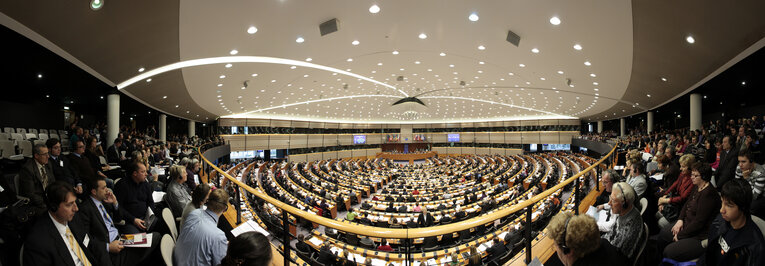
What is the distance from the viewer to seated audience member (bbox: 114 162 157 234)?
10.1 feet

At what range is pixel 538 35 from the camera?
6477 millimetres

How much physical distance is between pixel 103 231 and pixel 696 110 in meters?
17.1

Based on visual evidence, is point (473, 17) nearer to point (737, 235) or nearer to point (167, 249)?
point (737, 235)

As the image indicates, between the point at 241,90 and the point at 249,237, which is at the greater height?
the point at 241,90

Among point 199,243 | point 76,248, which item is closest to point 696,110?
point 199,243

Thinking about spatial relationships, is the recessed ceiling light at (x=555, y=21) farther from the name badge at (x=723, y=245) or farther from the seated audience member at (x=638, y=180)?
the name badge at (x=723, y=245)

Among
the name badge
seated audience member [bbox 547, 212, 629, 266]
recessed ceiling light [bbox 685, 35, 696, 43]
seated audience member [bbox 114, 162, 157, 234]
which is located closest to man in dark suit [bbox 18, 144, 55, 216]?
seated audience member [bbox 114, 162, 157, 234]

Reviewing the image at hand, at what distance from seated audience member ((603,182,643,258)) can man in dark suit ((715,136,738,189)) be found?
326 centimetres

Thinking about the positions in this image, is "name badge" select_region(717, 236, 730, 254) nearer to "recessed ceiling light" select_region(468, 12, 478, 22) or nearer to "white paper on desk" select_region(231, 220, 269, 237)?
"white paper on desk" select_region(231, 220, 269, 237)

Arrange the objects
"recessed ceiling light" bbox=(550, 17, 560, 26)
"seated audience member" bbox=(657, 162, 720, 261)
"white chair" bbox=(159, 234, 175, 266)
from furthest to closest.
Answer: "recessed ceiling light" bbox=(550, 17, 560, 26) < "seated audience member" bbox=(657, 162, 720, 261) < "white chair" bbox=(159, 234, 175, 266)

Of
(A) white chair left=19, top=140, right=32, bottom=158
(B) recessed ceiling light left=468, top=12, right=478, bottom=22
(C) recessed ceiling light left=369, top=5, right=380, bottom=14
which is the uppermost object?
(C) recessed ceiling light left=369, top=5, right=380, bottom=14

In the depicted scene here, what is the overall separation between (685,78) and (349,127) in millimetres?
31821

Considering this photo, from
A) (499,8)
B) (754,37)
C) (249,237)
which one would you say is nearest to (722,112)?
(754,37)

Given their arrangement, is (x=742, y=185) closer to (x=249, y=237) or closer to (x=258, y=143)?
(x=249, y=237)
